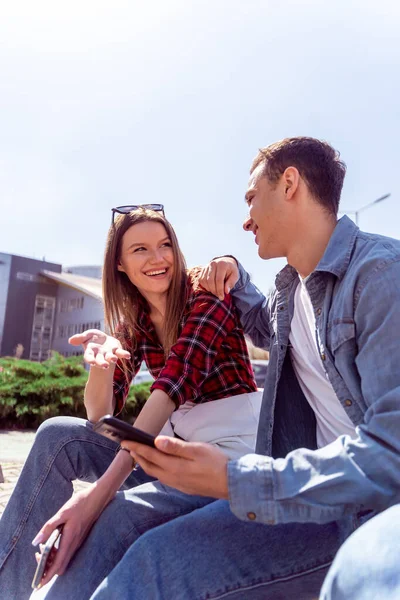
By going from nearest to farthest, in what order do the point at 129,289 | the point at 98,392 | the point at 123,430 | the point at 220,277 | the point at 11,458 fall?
1. the point at 123,430
2. the point at 220,277
3. the point at 98,392
4. the point at 129,289
5. the point at 11,458

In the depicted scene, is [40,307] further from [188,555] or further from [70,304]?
[188,555]

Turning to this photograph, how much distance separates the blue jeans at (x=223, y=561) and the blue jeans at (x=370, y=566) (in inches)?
18.2

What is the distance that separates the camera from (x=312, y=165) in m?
1.95

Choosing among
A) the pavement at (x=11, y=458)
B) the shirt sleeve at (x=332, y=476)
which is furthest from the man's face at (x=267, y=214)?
the pavement at (x=11, y=458)

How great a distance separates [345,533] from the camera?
4.74 ft

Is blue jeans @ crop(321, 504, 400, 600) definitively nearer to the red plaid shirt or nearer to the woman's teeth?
the red plaid shirt

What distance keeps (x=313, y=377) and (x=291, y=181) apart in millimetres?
703

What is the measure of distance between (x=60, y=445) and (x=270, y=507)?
3.69 feet

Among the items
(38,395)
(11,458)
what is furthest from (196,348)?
(38,395)

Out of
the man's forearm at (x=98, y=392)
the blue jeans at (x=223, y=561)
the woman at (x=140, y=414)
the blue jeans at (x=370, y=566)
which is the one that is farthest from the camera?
the man's forearm at (x=98, y=392)

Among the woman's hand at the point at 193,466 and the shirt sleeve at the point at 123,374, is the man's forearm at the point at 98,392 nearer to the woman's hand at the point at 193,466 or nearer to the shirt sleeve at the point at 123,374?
the shirt sleeve at the point at 123,374

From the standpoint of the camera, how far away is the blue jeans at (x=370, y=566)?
90cm

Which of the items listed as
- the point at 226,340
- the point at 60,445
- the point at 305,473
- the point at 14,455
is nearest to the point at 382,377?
the point at 305,473

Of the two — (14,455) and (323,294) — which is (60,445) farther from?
(14,455)
